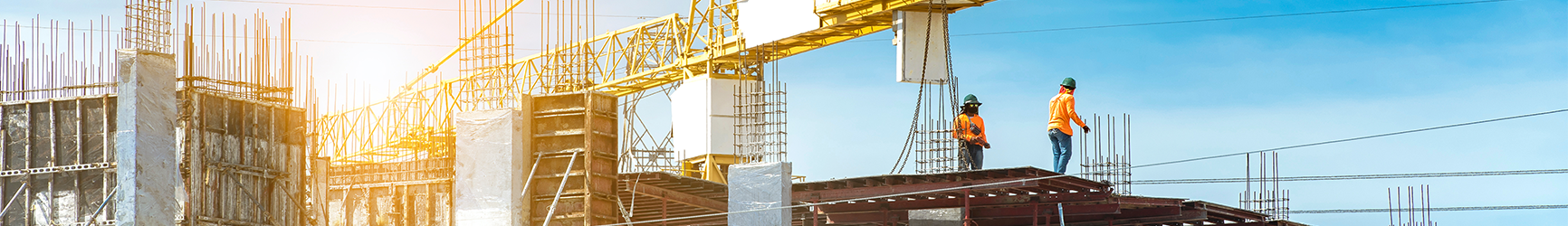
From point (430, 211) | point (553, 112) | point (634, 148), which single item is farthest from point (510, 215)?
point (634, 148)

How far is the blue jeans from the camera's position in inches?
906

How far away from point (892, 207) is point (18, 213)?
1325 cm

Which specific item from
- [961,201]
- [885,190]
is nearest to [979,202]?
[961,201]

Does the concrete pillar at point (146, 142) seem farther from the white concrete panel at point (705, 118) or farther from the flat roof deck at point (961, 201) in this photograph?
the white concrete panel at point (705, 118)

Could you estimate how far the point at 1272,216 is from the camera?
98.3ft

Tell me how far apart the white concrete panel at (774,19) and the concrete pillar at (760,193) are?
26.8 feet

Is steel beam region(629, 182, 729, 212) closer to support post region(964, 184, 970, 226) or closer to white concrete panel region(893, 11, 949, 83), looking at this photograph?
Result: white concrete panel region(893, 11, 949, 83)

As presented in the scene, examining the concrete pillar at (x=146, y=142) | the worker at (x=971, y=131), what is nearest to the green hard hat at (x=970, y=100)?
the worker at (x=971, y=131)

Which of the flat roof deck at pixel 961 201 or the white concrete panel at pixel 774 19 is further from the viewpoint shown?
the white concrete panel at pixel 774 19

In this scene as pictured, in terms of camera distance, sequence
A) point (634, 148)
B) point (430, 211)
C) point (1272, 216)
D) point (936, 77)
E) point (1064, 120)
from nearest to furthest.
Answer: point (1064, 120) < point (936, 77) < point (1272, 216) < point (430, 211) < point (634, 148)

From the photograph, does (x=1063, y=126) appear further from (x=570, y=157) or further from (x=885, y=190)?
(x=570, y=157)

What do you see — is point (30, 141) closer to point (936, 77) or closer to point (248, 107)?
point (248, 107)

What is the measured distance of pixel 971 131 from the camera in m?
23.5

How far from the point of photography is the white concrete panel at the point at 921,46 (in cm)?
2658
